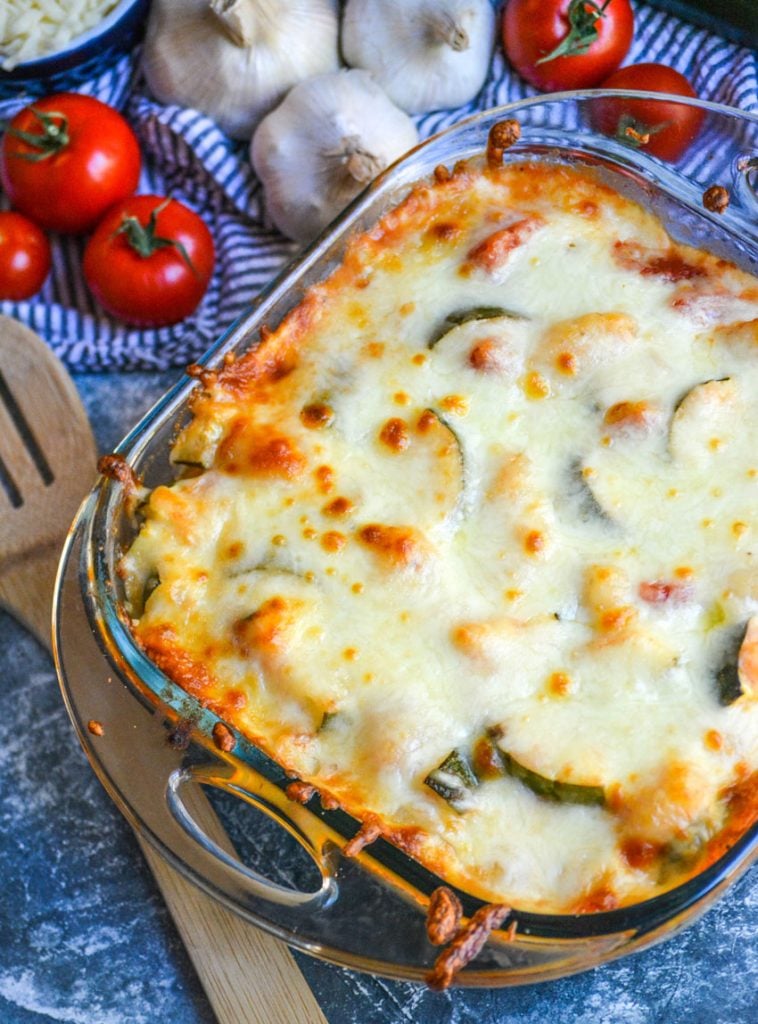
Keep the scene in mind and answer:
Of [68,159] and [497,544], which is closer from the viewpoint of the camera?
[497,544]

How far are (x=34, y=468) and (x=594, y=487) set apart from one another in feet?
4.48

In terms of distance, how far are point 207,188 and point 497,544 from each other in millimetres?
1482

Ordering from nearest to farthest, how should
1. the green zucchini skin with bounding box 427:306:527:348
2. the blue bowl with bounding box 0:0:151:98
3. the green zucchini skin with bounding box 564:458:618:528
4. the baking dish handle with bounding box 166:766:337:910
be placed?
the baking dish handle with bounding box 166:766:337:910
the green zucchini skin with bounding box 564:458:618:528
the green zucchini skin with bounding box 427:306:527:348
the blue bowl with bounding box 0:0:151:98

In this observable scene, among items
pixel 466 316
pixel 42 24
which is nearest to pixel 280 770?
pixel 466 316

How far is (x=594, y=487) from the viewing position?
7.29ft

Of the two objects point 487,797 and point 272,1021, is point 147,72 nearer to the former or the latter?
point 487,797

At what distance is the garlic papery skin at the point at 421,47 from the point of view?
2.97 metres

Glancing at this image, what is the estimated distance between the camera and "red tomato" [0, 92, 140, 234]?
302 cm

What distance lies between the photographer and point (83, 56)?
3.08 m

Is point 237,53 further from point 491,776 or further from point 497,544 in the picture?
point 491,776

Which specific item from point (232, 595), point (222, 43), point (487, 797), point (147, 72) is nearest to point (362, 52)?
point (222, 43)

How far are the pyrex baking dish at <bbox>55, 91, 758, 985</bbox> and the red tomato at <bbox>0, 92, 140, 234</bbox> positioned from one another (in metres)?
0.83

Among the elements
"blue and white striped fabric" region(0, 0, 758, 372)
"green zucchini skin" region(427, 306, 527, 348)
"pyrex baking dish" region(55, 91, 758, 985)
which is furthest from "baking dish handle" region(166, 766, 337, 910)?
"blue and white striped fabric" region(0, 0, 758, 372)

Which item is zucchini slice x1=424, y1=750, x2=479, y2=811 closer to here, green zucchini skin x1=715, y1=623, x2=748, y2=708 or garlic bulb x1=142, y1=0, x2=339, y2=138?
green zucchini skin x1=715, y1=623, x2=748, y2=708
